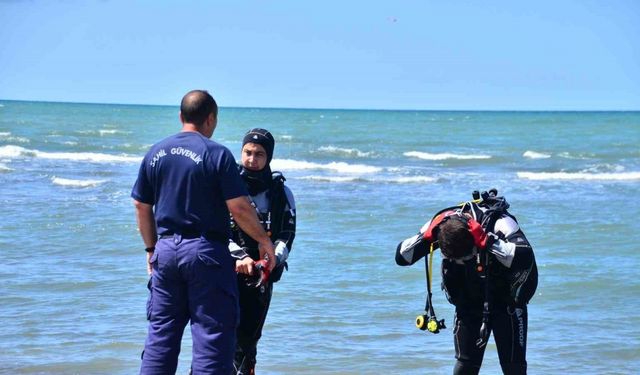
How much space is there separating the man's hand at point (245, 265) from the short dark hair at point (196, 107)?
78cm

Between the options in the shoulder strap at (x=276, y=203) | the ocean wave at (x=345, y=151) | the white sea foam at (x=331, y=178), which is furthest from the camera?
the ocean wave at (x=345, y=151)

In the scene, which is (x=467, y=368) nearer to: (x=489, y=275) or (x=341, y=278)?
(x=489, y=275)

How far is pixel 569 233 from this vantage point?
12969 millimetres

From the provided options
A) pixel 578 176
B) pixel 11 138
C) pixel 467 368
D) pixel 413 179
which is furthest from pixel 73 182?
pixel 11 138

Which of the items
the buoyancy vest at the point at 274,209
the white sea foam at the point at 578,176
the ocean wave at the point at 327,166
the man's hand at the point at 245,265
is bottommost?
the man's hand at the point at 245,265

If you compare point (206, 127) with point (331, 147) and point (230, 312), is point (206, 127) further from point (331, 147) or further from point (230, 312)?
point (331, 147)

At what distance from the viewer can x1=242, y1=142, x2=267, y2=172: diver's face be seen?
5.36m

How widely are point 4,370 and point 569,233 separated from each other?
8.19 m

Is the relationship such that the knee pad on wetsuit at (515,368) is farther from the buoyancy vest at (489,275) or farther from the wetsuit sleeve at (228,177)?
the wetsuit sleeve at (228,177)

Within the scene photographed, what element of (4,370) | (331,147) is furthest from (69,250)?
(331,147)

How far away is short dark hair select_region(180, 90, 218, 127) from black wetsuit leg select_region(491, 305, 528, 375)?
1789 mm

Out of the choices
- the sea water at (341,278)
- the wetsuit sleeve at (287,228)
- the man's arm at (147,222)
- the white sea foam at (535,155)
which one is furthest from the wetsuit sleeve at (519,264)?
the white sea foam at (535,155)

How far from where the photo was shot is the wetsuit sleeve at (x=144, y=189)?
4.77 meters

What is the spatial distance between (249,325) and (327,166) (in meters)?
23.0
